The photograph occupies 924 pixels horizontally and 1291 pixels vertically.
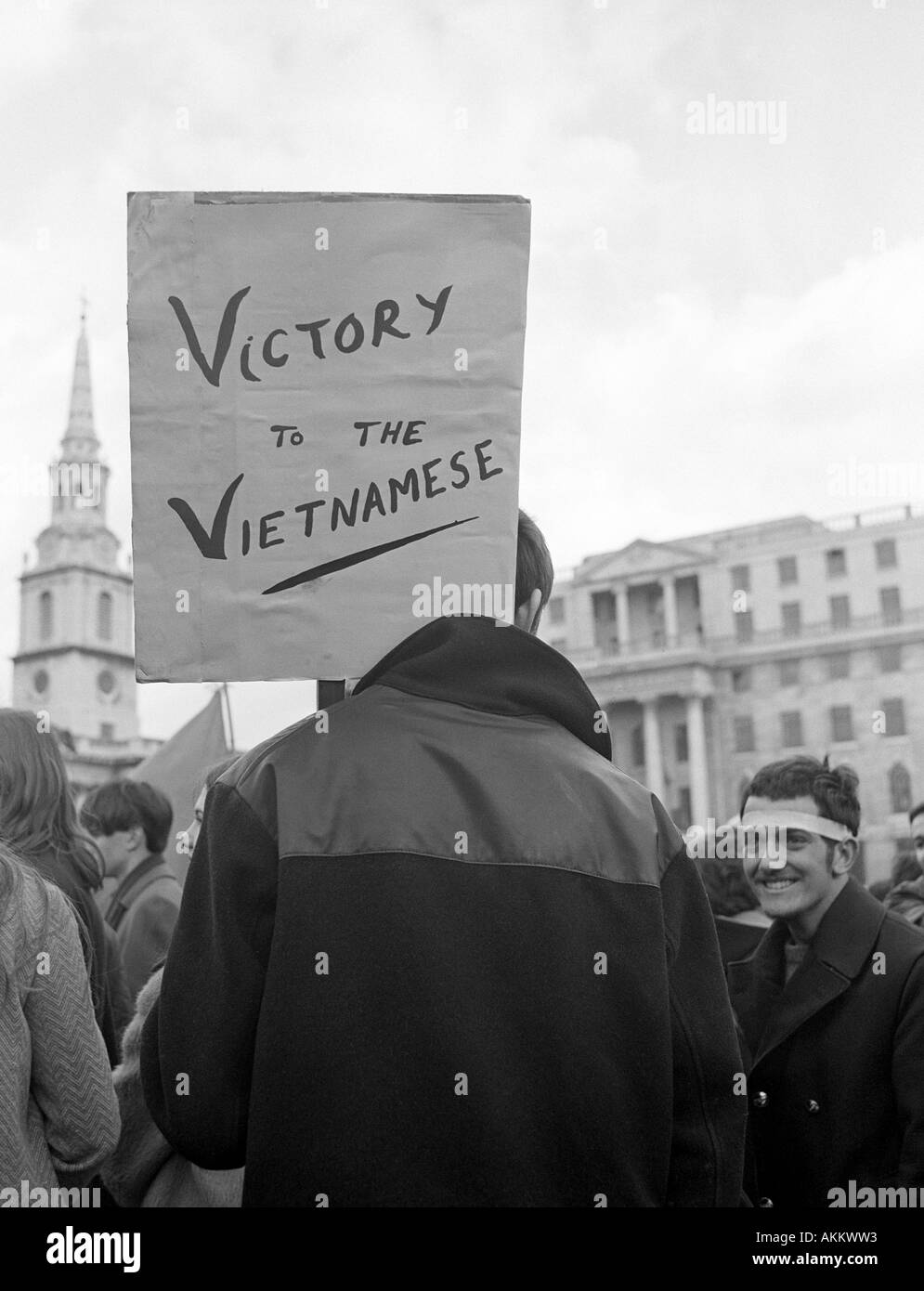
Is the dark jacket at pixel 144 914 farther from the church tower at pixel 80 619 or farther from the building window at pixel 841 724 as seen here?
the church tower at pixel 80 619

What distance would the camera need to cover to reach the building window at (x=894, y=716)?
2079 inches

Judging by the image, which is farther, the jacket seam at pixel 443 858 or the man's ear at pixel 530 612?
the man's ear at pixel 530 612

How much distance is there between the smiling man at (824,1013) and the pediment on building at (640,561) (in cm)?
5853

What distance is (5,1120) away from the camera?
7.32 feet

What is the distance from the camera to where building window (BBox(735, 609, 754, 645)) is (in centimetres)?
5888

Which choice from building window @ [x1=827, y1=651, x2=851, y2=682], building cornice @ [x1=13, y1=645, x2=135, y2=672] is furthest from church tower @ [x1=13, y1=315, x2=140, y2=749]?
building window @ [x1=827, y1=651, x2=851, y2=682]

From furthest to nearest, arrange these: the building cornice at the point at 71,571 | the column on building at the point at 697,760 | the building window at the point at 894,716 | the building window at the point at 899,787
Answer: the building cornice at the point at 71,571, the column on building at the point at 697,760, the building window at the point at 894,716, the building window at the point at 899,787

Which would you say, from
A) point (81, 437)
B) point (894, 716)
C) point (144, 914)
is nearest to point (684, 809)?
point (894, 716)

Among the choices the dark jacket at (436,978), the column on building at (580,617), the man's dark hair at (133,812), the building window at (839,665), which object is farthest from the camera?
the column on building at (580,617)

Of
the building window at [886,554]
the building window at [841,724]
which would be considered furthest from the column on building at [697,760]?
the building window at [886,554]

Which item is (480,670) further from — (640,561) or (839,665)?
(640,561)
